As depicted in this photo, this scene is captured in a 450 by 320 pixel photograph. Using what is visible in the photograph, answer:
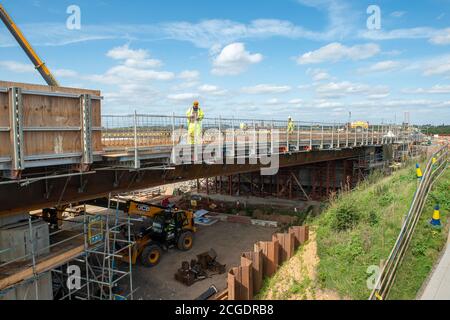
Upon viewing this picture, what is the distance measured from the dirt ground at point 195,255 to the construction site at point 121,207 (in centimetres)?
6

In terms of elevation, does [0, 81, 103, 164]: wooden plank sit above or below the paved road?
above

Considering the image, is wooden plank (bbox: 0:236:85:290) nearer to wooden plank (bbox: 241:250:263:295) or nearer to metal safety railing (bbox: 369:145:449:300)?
wooden plank (bbox: 241:250:263:295)

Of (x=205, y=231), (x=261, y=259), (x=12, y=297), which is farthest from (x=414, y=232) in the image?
(x=205, y=231)

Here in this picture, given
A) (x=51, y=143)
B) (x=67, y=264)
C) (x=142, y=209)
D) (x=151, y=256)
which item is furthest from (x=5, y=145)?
(x=142, y=209)

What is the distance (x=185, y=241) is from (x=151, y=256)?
237cm

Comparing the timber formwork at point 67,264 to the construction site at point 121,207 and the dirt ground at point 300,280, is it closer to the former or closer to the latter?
the construction site at point 121,207

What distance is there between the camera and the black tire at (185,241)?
53.2 ft

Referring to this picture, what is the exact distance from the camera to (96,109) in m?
8.80

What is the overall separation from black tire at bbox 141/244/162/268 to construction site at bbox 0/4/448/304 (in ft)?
0.14

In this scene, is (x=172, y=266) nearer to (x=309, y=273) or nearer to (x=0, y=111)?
(x=309, y=273)

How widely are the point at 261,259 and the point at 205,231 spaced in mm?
9513

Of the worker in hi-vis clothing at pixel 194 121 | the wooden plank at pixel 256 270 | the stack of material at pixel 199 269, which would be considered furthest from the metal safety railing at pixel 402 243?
the worker in hi-vis clothing at pixel 194 121

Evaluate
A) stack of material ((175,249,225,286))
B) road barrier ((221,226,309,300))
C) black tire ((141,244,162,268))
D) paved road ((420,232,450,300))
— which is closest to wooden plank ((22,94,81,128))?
road barrier ((221,226,309,300))

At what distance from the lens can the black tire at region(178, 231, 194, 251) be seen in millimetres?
Answer: 16203
